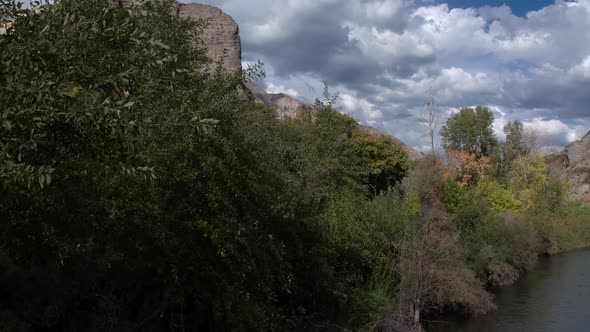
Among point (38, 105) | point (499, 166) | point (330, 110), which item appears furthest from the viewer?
point (499, 166)

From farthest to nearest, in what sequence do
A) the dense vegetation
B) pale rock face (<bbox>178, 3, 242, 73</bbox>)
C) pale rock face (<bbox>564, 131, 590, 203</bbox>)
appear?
pale rock face (<bbox>564, 131, 590, 203</bbox>)
pale rock face (<bbox>178, 3, 242, 73</bbox>)
the dense vegetation

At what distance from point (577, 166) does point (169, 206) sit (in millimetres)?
100790

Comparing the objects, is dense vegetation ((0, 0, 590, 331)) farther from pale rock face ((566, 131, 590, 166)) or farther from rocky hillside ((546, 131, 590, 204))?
pale rock face ((566, 131, 590, 166))

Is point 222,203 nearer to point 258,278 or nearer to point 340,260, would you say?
point 258,278

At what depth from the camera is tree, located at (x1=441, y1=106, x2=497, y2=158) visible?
7688 centimetres

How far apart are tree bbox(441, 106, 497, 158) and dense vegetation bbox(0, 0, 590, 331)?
184 ft

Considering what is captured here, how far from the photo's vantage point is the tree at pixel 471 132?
76.9 m

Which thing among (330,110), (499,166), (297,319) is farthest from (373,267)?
(499,166)

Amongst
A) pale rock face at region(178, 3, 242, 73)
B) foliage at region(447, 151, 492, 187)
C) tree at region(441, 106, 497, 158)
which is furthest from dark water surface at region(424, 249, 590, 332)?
tree at region(441, 106, 497, 158)

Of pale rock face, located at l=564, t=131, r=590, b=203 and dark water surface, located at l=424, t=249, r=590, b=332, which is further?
pale rock face, located at l=564, t=131, r=590, b=203

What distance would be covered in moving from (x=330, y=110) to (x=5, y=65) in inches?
723

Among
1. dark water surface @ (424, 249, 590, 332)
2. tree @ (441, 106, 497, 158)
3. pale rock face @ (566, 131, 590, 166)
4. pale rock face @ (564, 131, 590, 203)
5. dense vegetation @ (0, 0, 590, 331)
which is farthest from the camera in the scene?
pale rock face @ (566, 131, 590, 166)

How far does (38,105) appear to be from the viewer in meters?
4.67

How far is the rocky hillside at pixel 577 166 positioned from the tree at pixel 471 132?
17.2m
